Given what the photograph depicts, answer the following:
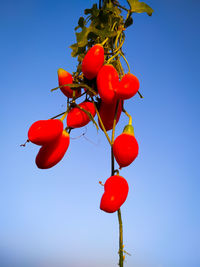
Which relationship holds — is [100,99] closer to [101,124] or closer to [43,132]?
[101,124]

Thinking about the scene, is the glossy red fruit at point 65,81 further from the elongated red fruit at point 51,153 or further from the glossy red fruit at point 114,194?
the glossy red fruit at point 114,194

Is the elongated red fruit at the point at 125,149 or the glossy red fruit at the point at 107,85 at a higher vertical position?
the glossy red fruit at the point at 107,85

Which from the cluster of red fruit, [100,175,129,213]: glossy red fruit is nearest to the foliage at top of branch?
the cluster of red fruit

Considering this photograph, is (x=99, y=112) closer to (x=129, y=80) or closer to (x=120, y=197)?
(x=129, y=80)

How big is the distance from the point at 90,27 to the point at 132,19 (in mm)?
170

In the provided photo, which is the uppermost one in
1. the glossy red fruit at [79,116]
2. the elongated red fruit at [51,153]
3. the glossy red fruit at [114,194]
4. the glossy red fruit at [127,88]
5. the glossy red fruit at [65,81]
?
the glossy red fruit at [65,81]

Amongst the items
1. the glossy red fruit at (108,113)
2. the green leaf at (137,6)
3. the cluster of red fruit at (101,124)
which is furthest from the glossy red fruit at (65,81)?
the green leaf at (137,6)

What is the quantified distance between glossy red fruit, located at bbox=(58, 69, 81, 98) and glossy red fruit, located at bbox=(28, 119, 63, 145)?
0.43 ft

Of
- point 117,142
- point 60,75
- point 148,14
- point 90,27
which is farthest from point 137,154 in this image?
point 148,14

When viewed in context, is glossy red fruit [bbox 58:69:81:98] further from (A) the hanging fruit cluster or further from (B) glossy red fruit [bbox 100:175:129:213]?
(B) glossy red fruit [bbox 100:175:129:213]

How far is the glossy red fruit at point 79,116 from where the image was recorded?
0.76 metres

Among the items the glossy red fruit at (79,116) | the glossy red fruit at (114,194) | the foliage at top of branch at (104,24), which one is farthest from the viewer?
the foliage at top of branch at (104,24)

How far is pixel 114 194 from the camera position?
25.4 inches

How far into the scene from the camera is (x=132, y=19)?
96 centimetres
